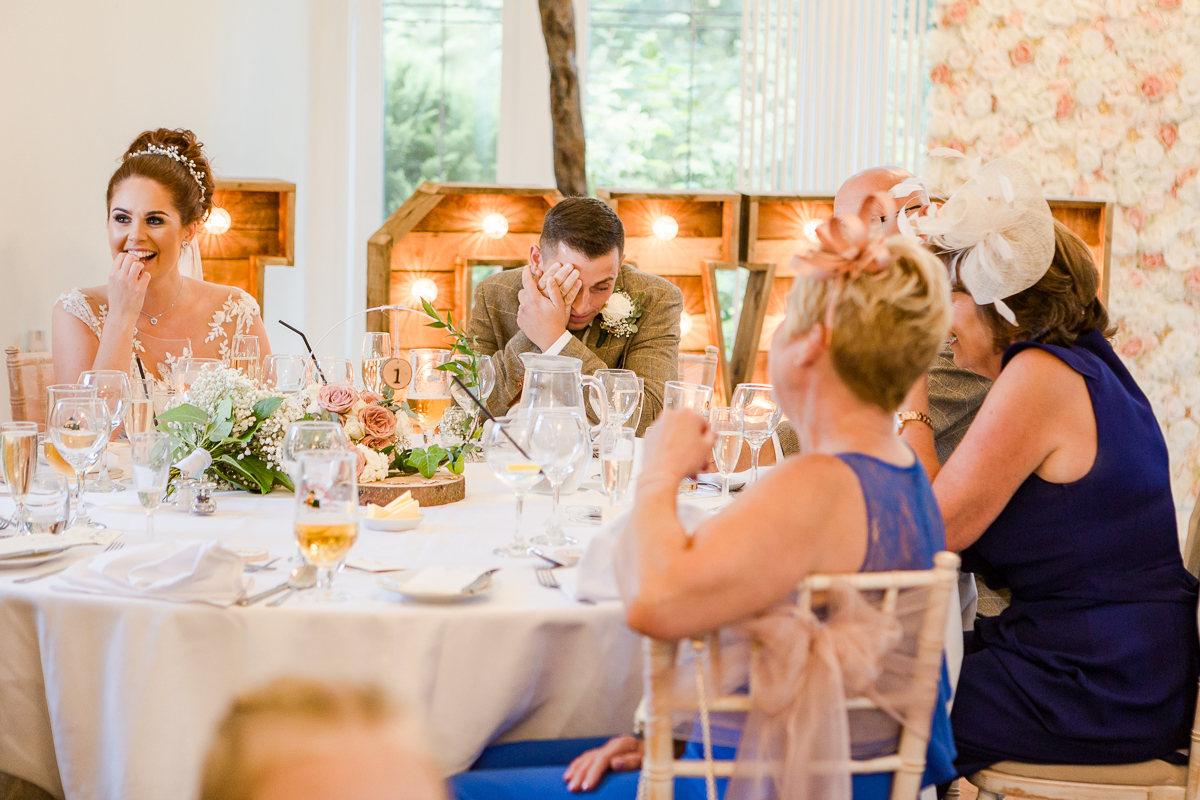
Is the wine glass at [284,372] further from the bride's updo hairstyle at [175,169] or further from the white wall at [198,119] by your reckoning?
the white wall at [198,119]

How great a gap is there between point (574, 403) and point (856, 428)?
71 cm

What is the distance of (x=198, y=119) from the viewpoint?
16.2ft

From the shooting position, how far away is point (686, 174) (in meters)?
6.70

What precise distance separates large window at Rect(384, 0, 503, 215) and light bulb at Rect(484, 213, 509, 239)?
2.15 m

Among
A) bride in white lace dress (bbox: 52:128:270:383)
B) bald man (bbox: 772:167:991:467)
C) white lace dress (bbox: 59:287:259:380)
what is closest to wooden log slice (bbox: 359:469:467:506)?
bald man (bbox: 772:167:991:467)

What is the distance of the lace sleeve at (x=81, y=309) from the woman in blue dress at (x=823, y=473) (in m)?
2.63

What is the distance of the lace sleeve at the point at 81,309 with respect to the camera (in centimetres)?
335

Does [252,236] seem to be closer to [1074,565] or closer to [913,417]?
[913,417]

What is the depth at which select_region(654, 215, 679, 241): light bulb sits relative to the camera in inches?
184

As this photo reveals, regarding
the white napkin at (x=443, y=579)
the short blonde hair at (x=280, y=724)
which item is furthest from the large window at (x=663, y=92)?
the short blonde hair at (x=280, y=724)

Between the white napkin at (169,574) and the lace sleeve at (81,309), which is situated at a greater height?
the lace sleeve at (81,309)

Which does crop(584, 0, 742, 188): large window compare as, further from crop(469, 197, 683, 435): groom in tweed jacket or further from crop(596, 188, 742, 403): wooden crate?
crop(469, 197, 683, 435): groom in tweed jacket

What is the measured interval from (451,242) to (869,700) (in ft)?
12.0

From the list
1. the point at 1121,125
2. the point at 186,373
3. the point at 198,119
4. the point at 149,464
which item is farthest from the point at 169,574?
the point at 1121,125
